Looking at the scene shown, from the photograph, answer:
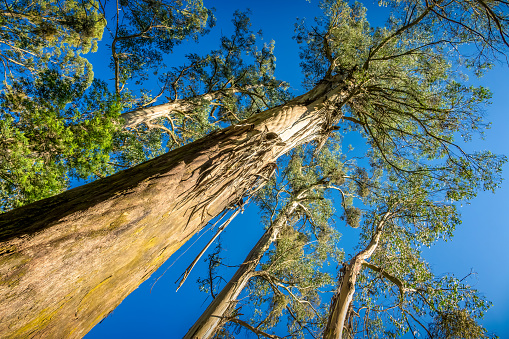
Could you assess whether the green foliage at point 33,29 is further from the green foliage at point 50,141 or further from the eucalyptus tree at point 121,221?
the eucalyptus tree at point 121,221

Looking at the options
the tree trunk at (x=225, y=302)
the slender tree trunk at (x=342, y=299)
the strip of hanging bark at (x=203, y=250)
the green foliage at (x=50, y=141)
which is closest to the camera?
the strip of hanging bark at (x=203, y=250)

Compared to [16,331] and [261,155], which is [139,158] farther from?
[16,331]

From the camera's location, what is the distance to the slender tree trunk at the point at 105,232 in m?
1.04

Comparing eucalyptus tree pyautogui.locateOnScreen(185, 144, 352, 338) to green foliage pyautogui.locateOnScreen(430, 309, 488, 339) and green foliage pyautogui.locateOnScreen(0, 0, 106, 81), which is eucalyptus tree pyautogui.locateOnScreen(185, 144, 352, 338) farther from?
green foliage pyautogui.locateOnScreen(0, 0, 106, 81)

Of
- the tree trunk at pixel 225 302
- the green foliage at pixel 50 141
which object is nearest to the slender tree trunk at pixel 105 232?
the tree trunk at pixel 225 302

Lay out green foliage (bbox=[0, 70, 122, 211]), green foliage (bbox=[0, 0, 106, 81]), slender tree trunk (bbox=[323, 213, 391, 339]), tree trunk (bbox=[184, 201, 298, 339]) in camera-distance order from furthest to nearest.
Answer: green foliage (bbox=[0, 0, 106, 81]) → tree trunk (bbox=[184, 201, 298, 339]) → slender tree trunk (bbox=[323, 213, 391, 339]) → green foliage (bbox=[0, 70, 122, 211])

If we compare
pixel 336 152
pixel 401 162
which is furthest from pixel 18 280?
pixel 336 152

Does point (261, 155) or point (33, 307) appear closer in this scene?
point (33, 307)

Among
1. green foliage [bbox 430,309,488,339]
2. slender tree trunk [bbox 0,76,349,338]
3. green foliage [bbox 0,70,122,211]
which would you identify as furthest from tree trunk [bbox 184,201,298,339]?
green foliage [bbox 430,309,488,339]

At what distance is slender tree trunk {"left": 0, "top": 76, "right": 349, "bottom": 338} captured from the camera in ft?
3.42

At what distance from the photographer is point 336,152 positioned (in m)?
11.2

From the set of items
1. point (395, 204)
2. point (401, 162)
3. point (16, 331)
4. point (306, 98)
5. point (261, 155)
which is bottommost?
point (16, 331)

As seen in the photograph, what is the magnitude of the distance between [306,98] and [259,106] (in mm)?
6044

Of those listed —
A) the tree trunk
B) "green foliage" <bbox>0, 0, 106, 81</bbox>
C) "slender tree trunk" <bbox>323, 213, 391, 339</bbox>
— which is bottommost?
the tree trunk
